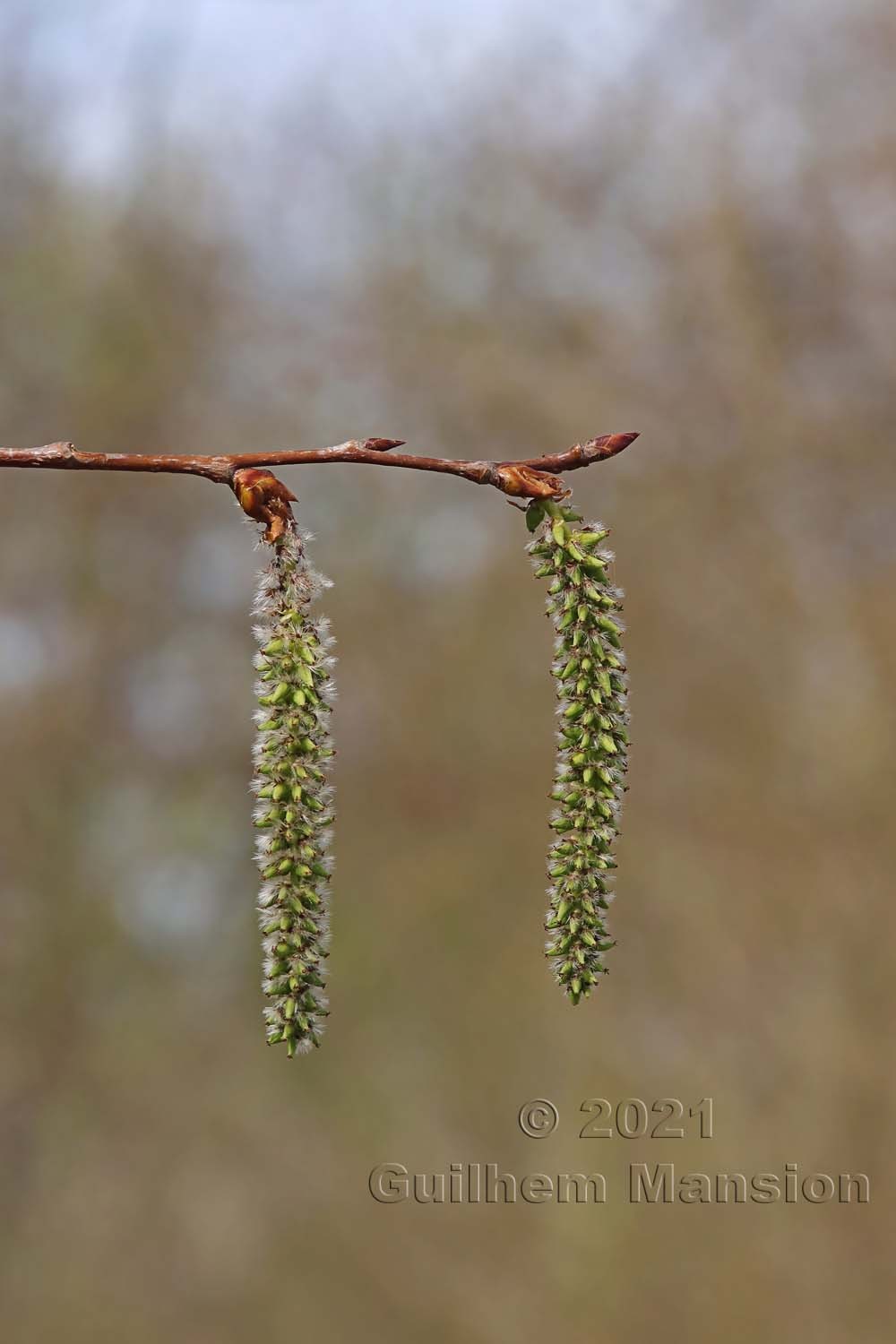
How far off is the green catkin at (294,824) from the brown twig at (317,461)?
4.3 inches

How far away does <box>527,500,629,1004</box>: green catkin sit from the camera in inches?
34.1

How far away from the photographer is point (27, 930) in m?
4.36

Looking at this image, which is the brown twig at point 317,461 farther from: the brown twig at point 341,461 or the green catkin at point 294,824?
the green catkin at point 294,824

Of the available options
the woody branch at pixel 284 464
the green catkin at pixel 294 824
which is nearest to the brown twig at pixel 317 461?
the woody branch at pixel 284 464

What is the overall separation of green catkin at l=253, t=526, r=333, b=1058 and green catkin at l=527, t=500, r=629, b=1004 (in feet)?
0.53

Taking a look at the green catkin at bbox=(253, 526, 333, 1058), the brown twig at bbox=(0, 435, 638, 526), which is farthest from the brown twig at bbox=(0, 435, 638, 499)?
the green catkin at bbox=(253, 526, 333, 1058)

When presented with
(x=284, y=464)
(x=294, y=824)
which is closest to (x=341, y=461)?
(x=284, y=464)

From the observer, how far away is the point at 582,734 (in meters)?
0.87

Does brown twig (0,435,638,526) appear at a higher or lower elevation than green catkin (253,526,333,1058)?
higher

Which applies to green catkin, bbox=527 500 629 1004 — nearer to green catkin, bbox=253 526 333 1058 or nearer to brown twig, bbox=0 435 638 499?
brown twig, bbox=0 435 638 499

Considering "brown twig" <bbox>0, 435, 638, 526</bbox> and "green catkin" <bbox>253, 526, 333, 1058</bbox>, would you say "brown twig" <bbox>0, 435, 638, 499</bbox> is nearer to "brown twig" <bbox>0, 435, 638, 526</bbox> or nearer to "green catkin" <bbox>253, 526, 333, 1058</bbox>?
"brown twig" <bbox>0, 435, 638, 526</bbox>

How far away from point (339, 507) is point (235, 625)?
1.83ft

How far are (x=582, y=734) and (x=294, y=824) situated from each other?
0.69 ft

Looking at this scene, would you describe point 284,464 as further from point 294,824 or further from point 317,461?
point 294,824
